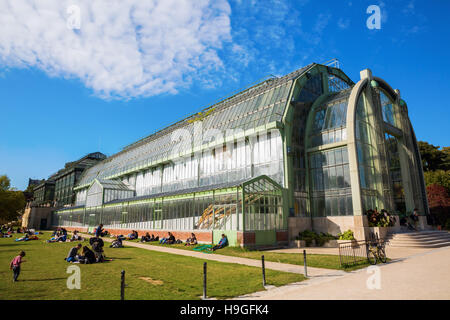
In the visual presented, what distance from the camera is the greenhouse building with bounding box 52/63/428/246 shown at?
86.9 ft

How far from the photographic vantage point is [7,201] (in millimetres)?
62562

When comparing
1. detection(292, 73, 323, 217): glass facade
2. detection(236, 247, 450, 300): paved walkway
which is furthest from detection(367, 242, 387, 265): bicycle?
detection(292, 73, 323, 217): glass facade

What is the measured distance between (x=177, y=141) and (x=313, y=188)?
25.2 meters

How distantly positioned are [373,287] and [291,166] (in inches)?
816

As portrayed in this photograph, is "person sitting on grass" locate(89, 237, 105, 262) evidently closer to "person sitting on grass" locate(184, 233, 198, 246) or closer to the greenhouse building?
the greenhouse building

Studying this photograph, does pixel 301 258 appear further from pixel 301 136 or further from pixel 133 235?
pixel 133 235

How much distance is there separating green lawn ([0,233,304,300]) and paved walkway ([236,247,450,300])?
100 cm

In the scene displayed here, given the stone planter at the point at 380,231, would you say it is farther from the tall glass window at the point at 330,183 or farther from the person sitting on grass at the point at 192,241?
the person sitting on grass at the point at 192,241

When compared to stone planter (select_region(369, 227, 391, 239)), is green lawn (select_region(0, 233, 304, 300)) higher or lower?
lower

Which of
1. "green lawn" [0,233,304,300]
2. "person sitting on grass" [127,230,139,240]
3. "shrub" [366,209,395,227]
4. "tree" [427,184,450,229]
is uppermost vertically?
"tree" [427,184,450,229]

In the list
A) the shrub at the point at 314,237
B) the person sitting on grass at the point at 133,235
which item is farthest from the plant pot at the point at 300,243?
the person sitting on grass at the point at 133,235

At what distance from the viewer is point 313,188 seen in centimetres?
3098

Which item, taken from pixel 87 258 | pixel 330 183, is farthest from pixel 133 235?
pixel 330 183

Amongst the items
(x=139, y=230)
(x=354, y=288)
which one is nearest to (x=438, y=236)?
(x=354, y=288)
